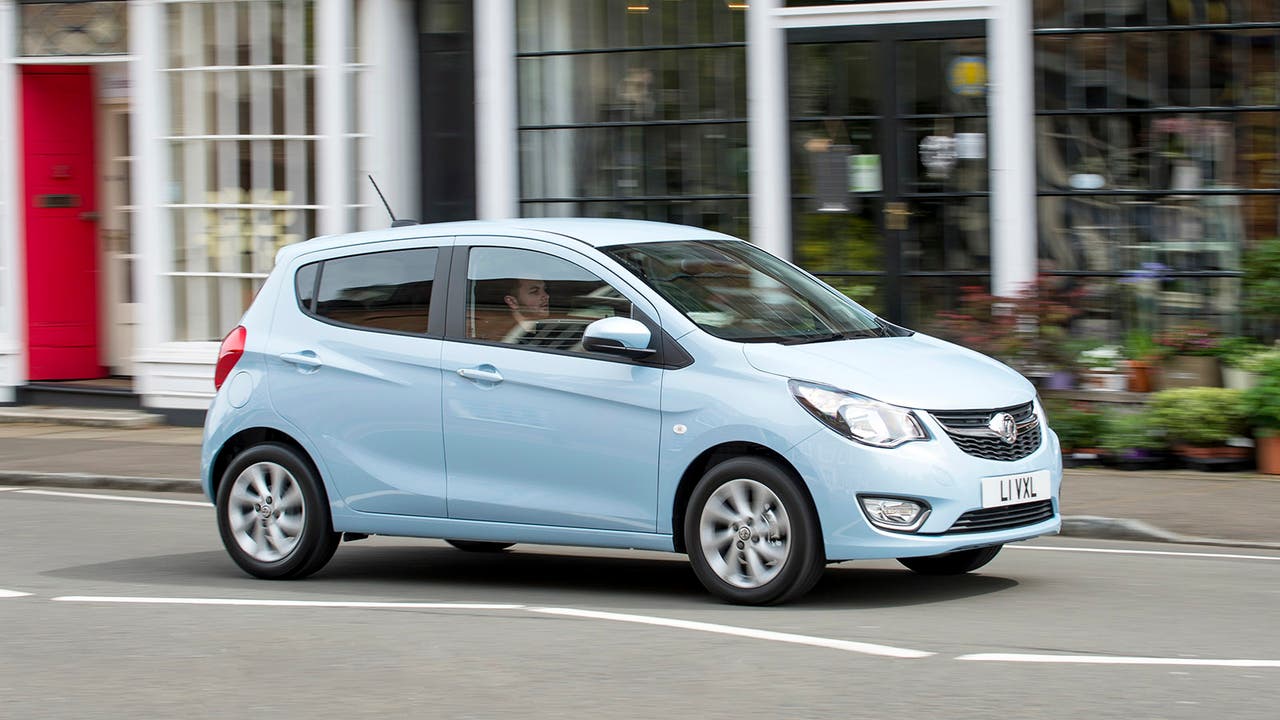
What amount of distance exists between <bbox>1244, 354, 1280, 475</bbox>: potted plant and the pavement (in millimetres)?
163

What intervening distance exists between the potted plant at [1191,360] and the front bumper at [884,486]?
20.2ft

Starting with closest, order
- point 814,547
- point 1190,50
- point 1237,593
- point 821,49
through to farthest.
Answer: point 814,547 < point 1237,593 < point 1190,50 < point 821,49

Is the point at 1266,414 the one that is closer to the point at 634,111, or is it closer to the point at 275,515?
the point at 634,111

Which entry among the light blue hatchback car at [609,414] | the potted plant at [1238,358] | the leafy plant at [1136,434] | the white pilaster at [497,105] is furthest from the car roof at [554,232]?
the white pilaster at [497,105]

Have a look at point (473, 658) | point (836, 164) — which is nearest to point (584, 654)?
point (473, 658)

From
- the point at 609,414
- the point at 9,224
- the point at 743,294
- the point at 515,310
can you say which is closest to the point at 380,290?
the point at 515,310

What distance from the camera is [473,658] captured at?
6.49m

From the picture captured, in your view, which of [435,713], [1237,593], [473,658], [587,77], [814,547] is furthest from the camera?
[587,77]

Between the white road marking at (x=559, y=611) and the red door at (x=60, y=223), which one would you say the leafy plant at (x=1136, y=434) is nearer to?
the white road marking at (x=559, y=611)

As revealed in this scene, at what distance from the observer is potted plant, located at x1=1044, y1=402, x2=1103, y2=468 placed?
1228 centimetres

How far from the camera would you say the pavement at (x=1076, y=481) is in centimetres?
976

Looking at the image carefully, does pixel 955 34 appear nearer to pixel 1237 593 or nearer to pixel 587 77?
pixel 587 77

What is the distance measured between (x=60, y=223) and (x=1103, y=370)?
9.90 meters

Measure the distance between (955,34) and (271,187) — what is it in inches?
240
